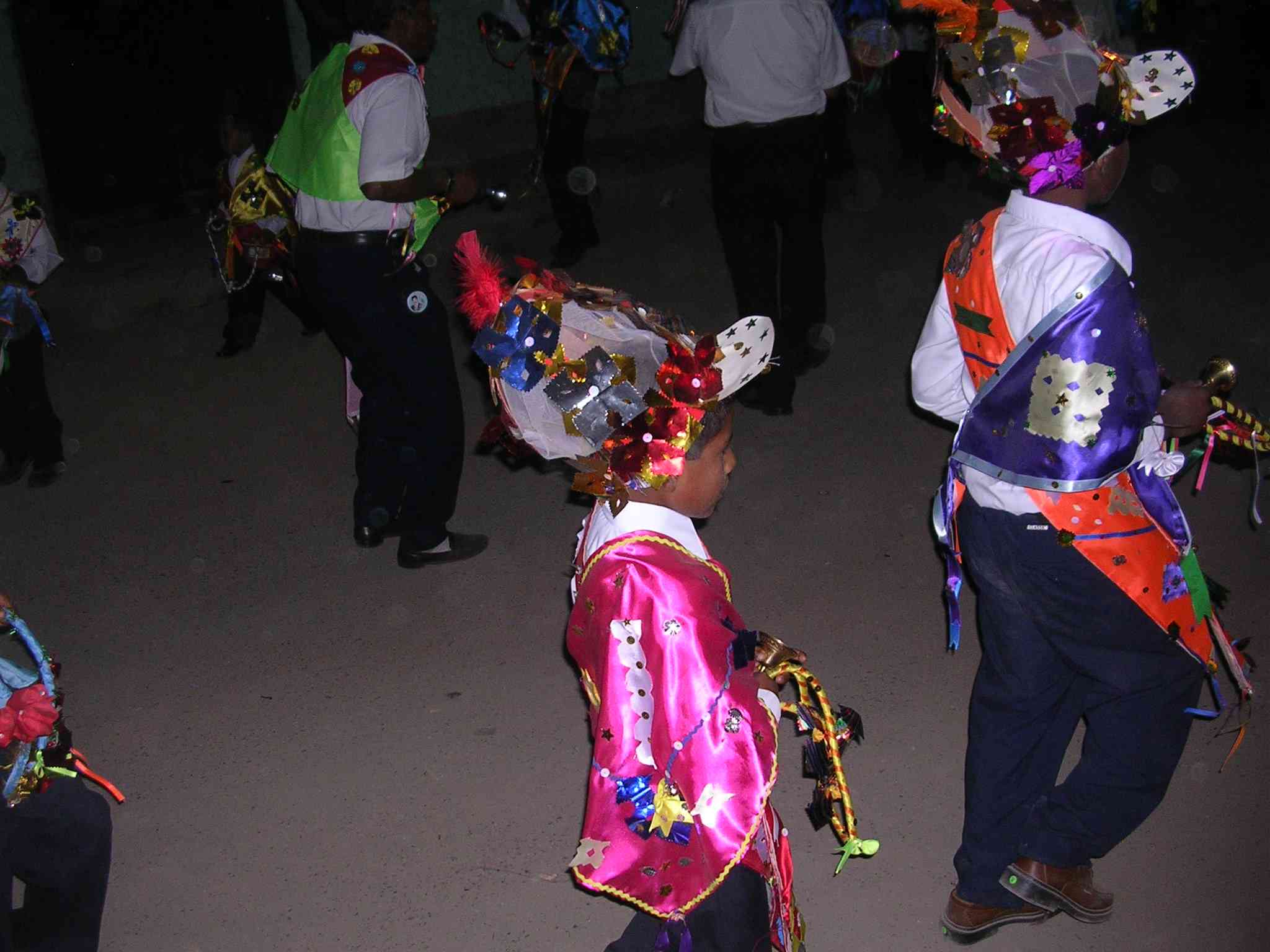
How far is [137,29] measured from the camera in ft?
32.2

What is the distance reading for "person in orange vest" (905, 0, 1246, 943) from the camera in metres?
2.21

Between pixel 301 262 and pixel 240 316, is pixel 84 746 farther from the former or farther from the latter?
pixel 240 316

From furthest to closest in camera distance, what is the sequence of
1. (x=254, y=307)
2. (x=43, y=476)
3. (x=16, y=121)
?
(x=16, y=121), (x=254, y=307), (x=43, y=476)

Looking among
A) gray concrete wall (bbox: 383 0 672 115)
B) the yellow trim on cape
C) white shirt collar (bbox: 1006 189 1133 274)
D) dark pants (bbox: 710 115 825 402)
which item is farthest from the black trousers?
the yellow trim on cape

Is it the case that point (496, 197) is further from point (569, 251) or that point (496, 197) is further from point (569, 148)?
point (569, 251)

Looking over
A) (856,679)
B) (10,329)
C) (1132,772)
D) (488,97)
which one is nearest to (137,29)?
(488,97)

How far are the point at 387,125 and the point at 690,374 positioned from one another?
2.16 metres

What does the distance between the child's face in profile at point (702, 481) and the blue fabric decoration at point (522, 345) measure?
0.32 metres

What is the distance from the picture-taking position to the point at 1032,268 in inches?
87.7

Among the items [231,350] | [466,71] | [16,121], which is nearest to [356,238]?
[231,350]

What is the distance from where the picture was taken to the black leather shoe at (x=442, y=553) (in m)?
4.68

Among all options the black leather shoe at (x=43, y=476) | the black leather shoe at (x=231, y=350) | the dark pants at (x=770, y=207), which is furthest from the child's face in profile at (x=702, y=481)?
the black leather shoe at (x=231, y=350)

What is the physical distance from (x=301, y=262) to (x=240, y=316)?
3311mm

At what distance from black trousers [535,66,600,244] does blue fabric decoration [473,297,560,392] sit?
5.83 m
